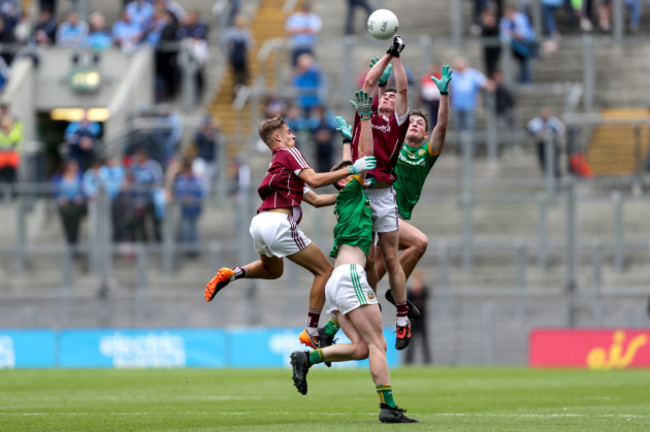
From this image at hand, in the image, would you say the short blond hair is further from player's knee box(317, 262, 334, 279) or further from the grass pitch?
the grass pitch

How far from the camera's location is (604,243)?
26.4 m

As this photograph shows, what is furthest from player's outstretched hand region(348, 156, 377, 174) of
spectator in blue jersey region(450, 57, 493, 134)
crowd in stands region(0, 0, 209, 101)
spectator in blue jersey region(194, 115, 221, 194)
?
crowd in stands region(0, 0, 209, 101)

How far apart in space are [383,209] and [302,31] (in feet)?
63.9

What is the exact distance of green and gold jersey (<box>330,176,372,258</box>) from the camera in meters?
12.7

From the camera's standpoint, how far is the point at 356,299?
12414mm

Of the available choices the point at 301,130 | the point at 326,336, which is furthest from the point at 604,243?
the point at 326,336

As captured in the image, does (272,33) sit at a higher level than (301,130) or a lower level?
higher

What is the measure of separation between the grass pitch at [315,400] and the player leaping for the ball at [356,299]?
46 centimetres

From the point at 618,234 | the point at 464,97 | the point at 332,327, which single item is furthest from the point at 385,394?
the point at 464,97

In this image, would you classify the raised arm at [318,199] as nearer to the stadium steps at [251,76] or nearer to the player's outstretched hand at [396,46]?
the player's outstretched hand at [396,46]

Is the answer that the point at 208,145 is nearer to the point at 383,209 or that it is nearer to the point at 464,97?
the point at 464,97

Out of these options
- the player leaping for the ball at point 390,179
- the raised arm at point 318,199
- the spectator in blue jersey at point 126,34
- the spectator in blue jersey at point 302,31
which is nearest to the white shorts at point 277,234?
the raised arm at point 318,199

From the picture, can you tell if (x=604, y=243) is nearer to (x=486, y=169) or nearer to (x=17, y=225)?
(x=486, y=169)

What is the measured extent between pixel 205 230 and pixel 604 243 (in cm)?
788
